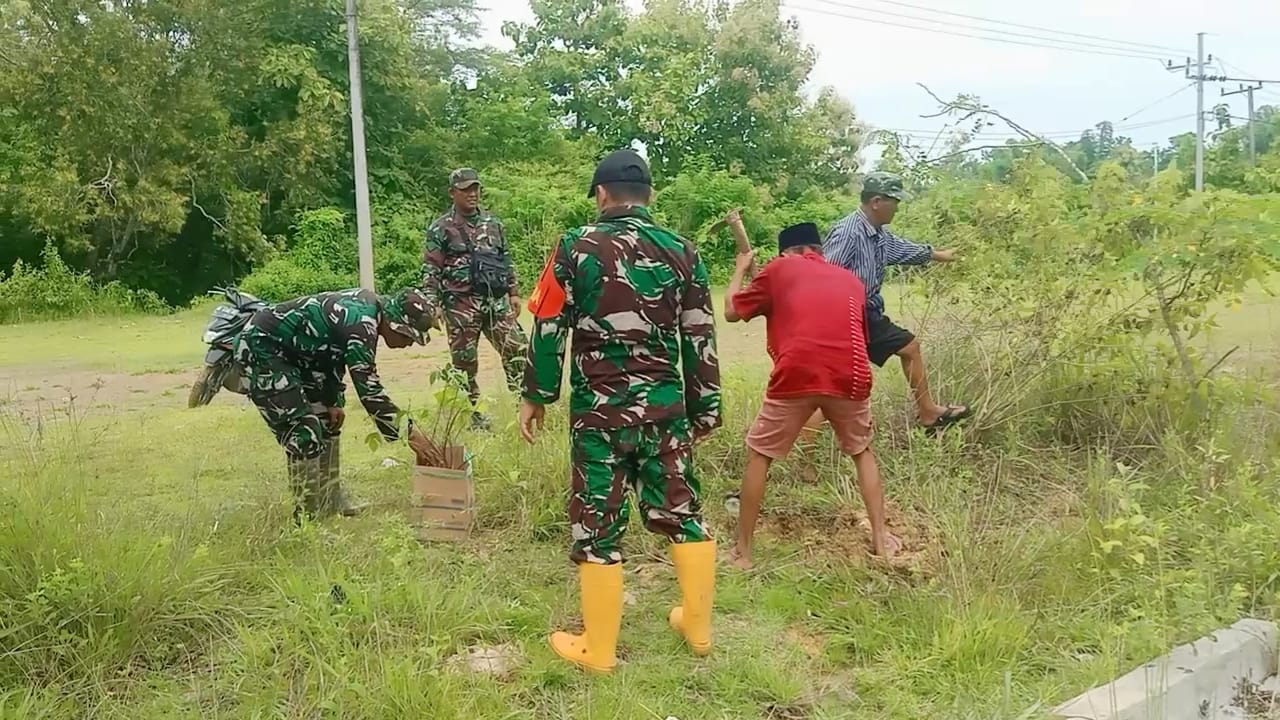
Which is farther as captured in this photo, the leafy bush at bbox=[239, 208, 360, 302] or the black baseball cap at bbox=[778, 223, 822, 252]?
the leafy bush at bbox=[239, 208, 360, 302]

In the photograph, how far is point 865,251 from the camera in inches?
214

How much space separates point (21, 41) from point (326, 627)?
1854 cm

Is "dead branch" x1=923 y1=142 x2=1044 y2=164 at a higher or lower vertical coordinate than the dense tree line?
lower

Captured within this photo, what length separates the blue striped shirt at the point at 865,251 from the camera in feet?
17.8

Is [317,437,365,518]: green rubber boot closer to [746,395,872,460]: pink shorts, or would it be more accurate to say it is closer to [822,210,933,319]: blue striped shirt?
[746,395,872,460]: pink shorts

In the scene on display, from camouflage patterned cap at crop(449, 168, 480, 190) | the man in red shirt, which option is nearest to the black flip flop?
the man in red shirt

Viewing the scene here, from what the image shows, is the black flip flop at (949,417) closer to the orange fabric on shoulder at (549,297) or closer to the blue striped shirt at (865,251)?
the blue striped shirt at (865,251)

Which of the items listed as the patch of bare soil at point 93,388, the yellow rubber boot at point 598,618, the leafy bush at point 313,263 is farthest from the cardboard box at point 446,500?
the leafy bush at point 313,263

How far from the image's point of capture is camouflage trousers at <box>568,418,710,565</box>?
343cm

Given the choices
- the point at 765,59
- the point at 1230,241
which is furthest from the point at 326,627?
the point at 765,59

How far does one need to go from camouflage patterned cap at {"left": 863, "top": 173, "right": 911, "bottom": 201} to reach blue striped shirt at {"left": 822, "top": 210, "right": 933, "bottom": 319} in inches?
5.9

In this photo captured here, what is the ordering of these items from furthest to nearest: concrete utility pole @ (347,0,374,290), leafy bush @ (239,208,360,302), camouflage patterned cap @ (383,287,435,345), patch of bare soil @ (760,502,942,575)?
leafy bush @ (239,208,360,302), concrete utility pole @ (347,0,374,290), camouflage patterned cap @ (383,287,435,345), patch of bare soil @ (760,502,942,575)

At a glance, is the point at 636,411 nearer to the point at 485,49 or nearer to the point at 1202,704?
the point at 1202,704

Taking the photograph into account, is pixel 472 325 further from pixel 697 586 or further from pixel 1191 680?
pixel 1191 680
